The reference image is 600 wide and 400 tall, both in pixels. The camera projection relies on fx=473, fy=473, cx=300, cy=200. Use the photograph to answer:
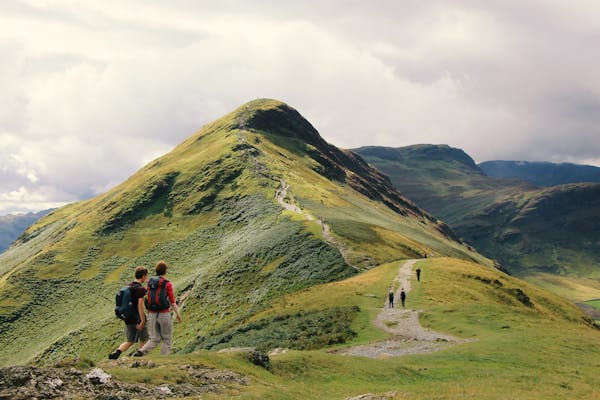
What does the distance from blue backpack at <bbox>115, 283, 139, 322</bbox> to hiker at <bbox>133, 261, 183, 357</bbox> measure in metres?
0.63

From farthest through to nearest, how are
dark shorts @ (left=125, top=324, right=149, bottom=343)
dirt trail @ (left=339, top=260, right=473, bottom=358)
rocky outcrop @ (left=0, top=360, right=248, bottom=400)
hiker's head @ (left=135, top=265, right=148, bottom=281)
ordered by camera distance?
dirt trail @ (left=339, top=260, right=473, bottom=358)
dark shorts @ (left=125, top=324, right=149, bottom=343)
hiker's head @ (left=135, top=265, right=148, bottom=281)
rocky outcrop @ (left=0, top=360, right=248, bottom=400)

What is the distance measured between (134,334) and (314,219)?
265ft

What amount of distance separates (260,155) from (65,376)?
503ft

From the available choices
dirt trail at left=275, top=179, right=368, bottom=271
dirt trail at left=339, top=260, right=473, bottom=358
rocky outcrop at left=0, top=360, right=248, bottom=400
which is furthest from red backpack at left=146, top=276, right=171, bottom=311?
dirt trail at left=275, top=179, right=368, bottom=271

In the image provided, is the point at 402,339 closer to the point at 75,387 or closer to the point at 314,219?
the point at 75,387

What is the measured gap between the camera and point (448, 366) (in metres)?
28.7

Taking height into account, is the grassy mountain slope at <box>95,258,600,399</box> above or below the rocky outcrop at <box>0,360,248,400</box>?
below

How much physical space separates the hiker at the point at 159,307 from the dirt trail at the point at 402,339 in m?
18.3

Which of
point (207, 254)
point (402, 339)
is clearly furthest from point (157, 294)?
point (207, 254)

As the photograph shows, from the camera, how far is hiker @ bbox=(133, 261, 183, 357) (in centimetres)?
1939

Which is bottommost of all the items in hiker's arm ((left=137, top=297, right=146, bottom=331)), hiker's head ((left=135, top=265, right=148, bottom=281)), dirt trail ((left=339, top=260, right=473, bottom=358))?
dirt trail ((left=339, top=260, right=473, bottom=358))

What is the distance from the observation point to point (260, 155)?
167 m

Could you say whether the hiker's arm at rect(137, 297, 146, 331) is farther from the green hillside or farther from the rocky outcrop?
the rocky outcrop

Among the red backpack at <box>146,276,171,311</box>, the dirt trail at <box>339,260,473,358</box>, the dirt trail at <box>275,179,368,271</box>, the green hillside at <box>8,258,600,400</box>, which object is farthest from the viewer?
the dirt trail at <box>275,179,368,271</box>
